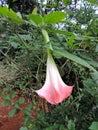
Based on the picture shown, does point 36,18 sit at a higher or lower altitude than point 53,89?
higher

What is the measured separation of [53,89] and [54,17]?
0.53 ft

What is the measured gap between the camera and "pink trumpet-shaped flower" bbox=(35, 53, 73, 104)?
0.65 metres

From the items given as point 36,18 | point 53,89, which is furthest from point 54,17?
point 53,89

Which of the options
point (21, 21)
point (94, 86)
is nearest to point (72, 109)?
point (94, 86)

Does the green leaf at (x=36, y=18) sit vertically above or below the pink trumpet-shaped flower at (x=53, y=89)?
above

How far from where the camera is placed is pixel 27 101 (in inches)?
95.8

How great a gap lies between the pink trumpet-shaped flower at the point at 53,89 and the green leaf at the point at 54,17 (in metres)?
0.08

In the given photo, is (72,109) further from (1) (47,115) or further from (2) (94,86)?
(2) (94,86)

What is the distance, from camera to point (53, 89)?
0.66 metres

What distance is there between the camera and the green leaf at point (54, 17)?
0.69 metres

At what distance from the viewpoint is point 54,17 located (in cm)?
70

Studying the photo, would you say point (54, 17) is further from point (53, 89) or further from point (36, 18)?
point (53, 89)

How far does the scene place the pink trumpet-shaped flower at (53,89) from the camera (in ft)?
2.13

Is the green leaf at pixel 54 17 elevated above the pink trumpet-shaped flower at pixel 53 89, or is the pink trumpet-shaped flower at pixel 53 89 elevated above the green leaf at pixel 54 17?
the green leaf at pixel 54 17
